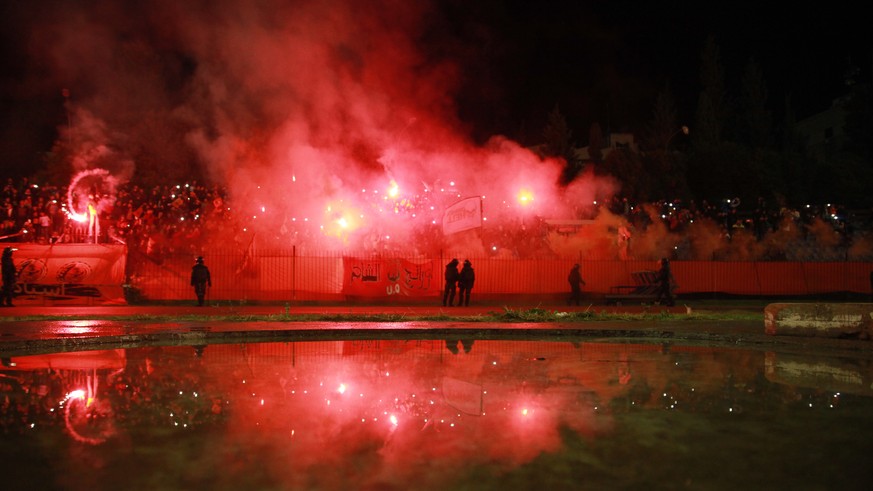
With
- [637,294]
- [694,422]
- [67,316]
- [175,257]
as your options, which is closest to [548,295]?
[637,294]

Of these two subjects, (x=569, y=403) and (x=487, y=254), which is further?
(x=487, y=254)

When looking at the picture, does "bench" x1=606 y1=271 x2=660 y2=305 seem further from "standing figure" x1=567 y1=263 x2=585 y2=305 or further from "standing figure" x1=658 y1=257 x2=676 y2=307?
"standing figure" x1=567 y1=263 x2=585 y2=305

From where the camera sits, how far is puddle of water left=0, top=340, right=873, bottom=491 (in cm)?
470

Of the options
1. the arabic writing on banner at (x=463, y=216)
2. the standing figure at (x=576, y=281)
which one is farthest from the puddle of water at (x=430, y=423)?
the arabic writing on banner at (x=463, y=216)

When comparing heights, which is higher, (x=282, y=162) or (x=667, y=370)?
(x=282, y=162)

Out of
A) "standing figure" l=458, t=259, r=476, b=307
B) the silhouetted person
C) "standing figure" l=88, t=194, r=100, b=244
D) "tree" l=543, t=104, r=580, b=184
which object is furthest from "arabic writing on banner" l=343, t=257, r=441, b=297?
"tree" l=543, t=104, r=580, b=184

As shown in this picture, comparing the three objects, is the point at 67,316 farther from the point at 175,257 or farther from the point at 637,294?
the point at 637,294

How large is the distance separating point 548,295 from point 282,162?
1009cm

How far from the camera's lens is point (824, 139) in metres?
47.8

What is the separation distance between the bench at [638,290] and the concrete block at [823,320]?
834 cm

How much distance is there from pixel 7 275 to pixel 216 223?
6.10 meters

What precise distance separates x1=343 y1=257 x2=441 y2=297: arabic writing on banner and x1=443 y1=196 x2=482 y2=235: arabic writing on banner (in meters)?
1.33

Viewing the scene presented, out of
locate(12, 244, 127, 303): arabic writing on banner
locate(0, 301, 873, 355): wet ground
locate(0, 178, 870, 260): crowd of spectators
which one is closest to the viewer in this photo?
locate(0, 301, 873, 355): wet ground

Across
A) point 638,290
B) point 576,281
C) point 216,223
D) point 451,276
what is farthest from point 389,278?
point 638,290
